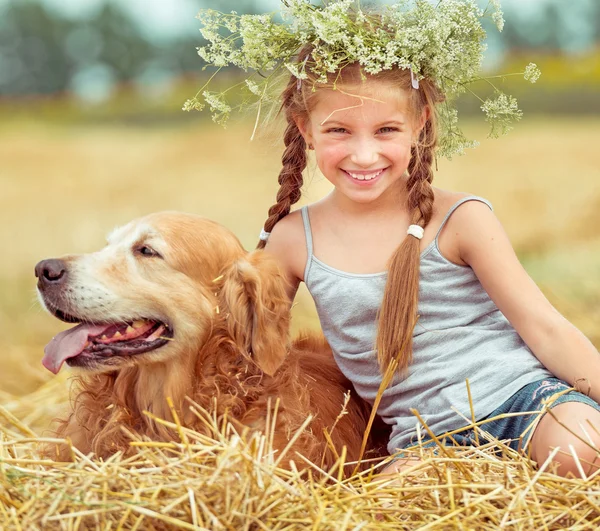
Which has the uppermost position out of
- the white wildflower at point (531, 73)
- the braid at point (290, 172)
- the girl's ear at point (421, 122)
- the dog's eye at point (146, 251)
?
the white wildflower at point (531, 73)

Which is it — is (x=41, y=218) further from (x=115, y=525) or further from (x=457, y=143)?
(x=115, y=525)

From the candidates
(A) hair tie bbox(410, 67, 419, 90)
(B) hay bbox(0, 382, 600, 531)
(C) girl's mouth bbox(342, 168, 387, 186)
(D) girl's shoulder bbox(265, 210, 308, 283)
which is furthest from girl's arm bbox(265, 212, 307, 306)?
(B) hay bbox(0, 382, 600, 531)

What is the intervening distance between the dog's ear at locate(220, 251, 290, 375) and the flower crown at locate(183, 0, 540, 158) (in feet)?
2.24

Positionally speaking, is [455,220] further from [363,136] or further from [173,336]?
[173,336]

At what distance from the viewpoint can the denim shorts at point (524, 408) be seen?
2734mm

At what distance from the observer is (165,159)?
12.8m

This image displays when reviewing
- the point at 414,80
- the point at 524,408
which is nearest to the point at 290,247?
the point at 414,80

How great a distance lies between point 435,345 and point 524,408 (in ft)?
1.32

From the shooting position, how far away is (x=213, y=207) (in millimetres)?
9781

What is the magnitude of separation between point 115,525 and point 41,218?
26.8 ft

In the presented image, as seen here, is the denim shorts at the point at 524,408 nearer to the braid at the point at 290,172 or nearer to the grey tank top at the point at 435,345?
the grey tank top at the point at 435,345

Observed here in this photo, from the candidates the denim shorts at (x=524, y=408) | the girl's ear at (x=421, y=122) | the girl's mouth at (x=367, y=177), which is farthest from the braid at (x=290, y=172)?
the denim shorts at (x=524, y=408)

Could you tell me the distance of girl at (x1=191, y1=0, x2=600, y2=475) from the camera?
9.45ft

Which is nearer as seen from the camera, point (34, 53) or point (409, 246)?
point (409, 246)
